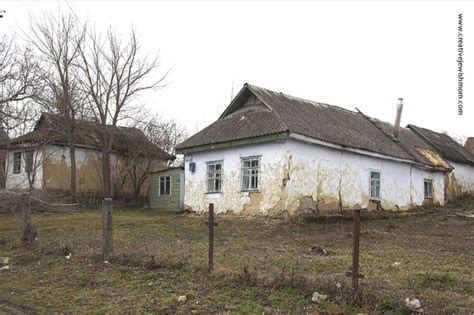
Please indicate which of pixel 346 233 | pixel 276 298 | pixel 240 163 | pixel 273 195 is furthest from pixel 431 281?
pixel 240 163

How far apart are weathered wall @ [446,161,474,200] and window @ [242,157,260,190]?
14.3m

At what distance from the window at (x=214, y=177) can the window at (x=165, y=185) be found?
722 cm

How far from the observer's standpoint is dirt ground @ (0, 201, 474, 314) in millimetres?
6117

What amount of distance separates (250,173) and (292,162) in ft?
6.02

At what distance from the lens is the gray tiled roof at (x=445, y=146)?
1081 inches

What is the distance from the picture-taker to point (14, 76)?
16391 millimetres

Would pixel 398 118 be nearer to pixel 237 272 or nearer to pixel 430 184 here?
pixel 430 184

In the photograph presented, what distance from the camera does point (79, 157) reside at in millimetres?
27594

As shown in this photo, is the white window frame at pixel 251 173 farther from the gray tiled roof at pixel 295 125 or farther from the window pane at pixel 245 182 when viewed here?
the gray tiled roof at pixel 295 125

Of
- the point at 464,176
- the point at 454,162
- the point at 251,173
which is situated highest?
the point at 454,162

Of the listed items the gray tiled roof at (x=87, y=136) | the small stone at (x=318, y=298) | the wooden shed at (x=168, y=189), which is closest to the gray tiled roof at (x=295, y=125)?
the wooden shed at (x=168, y=189)

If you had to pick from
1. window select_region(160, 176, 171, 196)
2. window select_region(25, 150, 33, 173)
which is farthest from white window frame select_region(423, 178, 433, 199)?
window select_region(25, 150, 33, 173)

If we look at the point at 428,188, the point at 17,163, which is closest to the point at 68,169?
the point at 17,163

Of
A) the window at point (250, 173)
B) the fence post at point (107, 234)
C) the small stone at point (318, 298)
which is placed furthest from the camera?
the window at point (250, 173)
